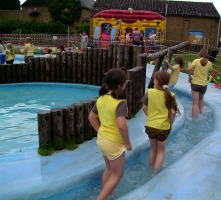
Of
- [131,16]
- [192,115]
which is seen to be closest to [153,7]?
[131,16]

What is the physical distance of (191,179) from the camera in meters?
3.57

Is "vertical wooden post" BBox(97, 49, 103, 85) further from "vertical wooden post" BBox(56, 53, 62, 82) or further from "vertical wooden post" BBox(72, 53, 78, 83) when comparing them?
"vertical wooden post" BBox(56, 53, 62, 82)

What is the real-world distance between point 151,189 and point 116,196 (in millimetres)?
468

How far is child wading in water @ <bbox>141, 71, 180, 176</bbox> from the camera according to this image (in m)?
3.80

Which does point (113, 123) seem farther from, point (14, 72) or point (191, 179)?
point (14, 72)

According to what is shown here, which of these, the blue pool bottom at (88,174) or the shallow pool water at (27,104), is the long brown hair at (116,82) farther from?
the shallow pool water at (27,104)

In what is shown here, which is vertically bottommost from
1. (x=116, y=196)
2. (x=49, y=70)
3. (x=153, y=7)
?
(x=116, y=196)

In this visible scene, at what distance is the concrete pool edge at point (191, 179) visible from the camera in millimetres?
3225

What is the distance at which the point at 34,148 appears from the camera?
14.4 ft

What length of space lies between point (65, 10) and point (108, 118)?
35.8 metres

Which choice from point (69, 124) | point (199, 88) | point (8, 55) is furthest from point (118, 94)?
point (8, 55)

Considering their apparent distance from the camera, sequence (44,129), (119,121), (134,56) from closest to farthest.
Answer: (119,121), (44,129), (134,56)

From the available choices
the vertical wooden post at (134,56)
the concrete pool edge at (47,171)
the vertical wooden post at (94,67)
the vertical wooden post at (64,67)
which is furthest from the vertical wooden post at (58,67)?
the concrete pool edge at (47,171)

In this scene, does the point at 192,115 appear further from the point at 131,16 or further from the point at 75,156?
the point at 131,16
